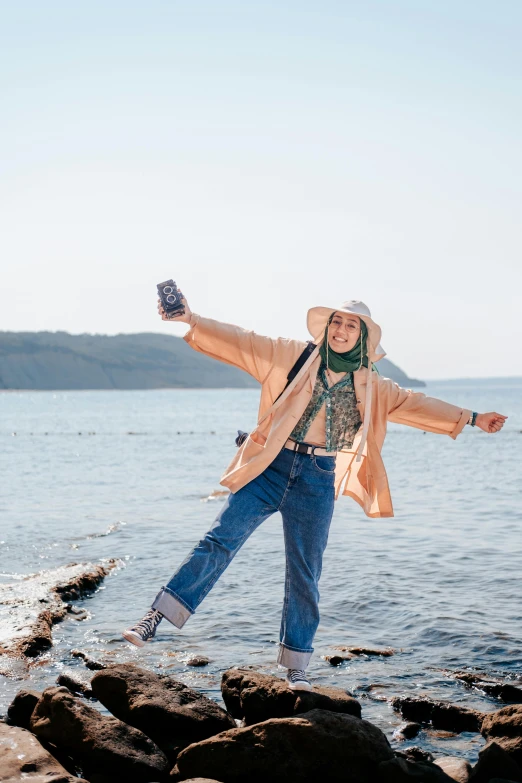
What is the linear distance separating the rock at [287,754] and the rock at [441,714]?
4.69ft

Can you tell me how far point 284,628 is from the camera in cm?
592

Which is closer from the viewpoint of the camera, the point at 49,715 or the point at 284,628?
the point at 49,715

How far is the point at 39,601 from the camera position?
9.92 m

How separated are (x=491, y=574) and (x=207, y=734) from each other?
7355 mm

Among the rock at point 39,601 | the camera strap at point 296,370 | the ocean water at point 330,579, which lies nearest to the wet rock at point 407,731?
the ocean water at point 330,579

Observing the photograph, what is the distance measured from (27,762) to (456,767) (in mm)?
2531

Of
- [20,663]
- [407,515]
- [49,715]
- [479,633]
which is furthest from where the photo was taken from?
[407,515]

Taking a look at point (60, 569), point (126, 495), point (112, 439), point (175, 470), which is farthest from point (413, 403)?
point (112, 439)

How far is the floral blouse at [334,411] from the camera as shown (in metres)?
5.67

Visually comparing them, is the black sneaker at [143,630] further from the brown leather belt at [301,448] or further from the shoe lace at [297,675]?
the brown leather belt at [301,448]

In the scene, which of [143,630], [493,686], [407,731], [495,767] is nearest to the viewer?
[495,767]

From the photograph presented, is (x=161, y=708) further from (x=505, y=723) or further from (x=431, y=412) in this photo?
(x=431, y=412)

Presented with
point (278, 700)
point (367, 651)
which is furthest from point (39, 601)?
point (278, 700)

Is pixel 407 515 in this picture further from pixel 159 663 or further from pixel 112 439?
pixel 112 439
